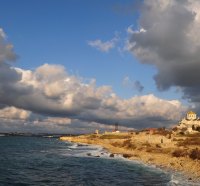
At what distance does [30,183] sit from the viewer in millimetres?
50812

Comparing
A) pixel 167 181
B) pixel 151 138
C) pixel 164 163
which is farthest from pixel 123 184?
pixel 151 138

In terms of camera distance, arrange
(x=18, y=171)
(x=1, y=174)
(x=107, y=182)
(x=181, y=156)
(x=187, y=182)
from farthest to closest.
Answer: (x=181, y=156), (x=18, y=171), (x=1, y=174), (x=107, y=182), (x=187, y=182)

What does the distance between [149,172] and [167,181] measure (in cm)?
1062

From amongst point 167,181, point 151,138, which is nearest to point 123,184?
point 167,181

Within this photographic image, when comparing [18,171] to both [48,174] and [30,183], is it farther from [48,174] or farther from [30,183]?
[30,183]

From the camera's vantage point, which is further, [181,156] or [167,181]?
[181,156]

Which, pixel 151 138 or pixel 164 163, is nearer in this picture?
pixel 164 163

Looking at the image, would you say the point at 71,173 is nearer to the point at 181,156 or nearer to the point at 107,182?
the point at 107,182

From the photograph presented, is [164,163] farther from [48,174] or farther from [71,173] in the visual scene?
[48,174]

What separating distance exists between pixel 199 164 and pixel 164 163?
10399 millimetres

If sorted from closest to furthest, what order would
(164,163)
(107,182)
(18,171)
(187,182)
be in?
1. (187,182)
2. (107,182)
3. (18,171)
4. (164,163)

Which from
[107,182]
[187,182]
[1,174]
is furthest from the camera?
[1,174]

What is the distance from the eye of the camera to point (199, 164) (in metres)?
65.0

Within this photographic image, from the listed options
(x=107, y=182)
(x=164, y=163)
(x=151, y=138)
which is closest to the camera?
(x=107, y=182)
